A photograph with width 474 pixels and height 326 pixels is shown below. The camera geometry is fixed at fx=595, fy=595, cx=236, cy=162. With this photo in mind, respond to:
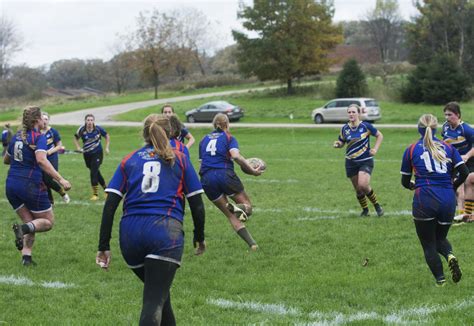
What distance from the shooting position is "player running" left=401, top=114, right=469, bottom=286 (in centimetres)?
620

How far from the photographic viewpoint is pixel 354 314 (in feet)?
18.0

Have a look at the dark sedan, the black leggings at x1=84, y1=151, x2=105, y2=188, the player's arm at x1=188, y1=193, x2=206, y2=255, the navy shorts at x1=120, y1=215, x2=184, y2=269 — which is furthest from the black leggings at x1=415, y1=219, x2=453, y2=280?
the dark sedan

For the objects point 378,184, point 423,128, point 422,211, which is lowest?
point 378,184

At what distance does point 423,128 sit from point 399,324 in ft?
7.77

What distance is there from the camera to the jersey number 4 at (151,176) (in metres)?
4.21

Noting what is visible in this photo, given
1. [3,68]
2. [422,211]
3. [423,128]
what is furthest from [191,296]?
[3,68]

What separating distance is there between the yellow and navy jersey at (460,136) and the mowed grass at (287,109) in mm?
26223

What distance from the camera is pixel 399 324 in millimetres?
5133

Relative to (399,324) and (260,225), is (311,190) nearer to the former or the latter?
(260,225)

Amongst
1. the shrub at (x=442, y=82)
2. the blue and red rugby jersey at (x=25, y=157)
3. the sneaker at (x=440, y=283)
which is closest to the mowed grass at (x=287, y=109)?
the shrub at (x=442, y=82)

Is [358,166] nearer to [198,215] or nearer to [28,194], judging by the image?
[28,194]

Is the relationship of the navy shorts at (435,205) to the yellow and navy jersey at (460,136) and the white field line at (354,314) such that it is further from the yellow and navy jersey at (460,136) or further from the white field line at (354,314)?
the yellow and navy jersey at (460,136)

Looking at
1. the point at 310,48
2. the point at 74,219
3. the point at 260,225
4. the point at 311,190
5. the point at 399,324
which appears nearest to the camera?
the point at 399,324

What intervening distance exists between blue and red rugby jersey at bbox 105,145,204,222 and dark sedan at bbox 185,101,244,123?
36.3m
